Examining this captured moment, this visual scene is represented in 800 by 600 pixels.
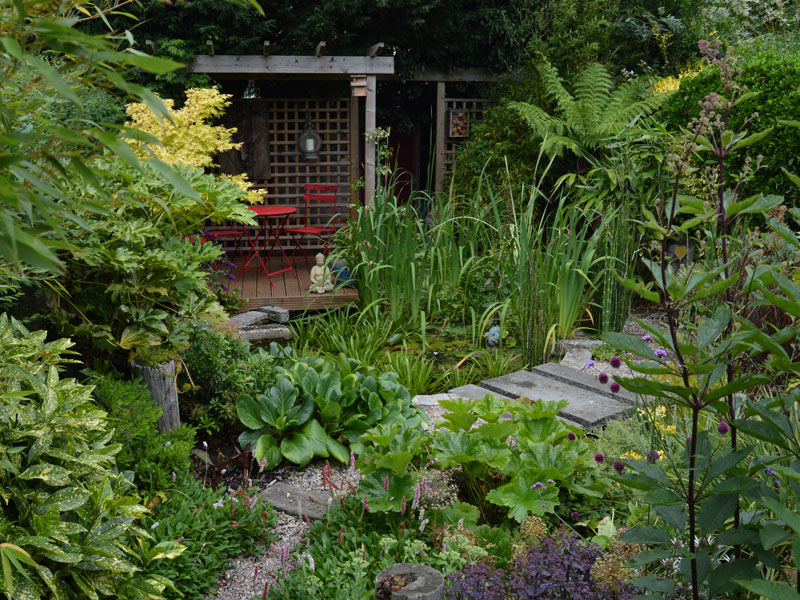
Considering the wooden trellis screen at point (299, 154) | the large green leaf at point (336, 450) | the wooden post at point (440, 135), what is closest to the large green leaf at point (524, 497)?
the large green leaf at point (336, 450)

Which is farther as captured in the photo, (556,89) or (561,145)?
(556,89)

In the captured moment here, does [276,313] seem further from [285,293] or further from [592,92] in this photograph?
[592,92]

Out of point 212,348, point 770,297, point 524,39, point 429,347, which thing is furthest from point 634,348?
point 524,39

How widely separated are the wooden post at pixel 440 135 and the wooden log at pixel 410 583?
8212 mm

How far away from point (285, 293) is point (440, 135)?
14.2 feet

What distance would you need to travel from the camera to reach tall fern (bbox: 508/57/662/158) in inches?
302

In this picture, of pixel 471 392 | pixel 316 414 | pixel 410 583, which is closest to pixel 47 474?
pixel 410 583

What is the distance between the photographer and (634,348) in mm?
1213

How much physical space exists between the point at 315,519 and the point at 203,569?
20.7 inches

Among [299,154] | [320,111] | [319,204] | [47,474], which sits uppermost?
[320,111]

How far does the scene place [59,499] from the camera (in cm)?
213

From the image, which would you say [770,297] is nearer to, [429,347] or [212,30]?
[429,347]

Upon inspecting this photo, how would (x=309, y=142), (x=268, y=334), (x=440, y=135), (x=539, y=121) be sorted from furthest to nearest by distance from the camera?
(x=440, y=135) → (x=309, y=142) → (x=539, y=121) → (x=268, y=334)

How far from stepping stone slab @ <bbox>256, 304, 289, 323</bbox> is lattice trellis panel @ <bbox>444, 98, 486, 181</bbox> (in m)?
4.27
